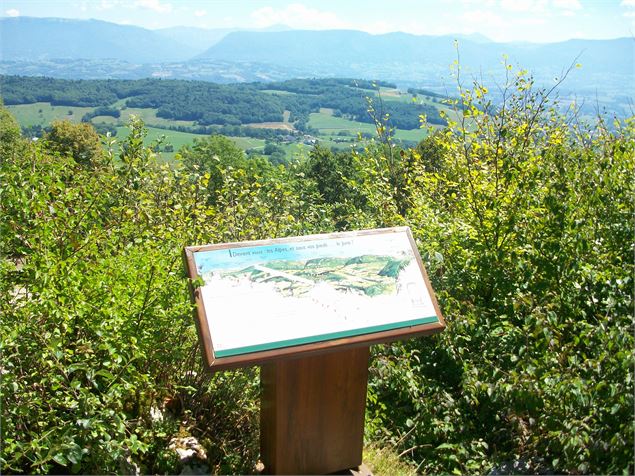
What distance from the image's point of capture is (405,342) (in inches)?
199

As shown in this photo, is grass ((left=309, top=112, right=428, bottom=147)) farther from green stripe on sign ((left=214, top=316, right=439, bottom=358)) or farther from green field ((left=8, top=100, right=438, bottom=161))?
green stripe on sign ((left=214, top=316, right=439, bottom=358))

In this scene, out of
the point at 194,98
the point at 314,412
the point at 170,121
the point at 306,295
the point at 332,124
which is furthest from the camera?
the point at 194,98

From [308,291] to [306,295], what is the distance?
0.03 m

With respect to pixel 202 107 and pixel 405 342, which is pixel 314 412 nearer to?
pixel 405 342

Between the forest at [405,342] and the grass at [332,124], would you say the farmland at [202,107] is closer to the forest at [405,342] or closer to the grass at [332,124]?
the grass at [332,124]

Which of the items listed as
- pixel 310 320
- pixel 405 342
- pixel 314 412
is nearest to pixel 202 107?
pixel 405 342

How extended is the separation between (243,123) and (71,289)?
87.0 metres

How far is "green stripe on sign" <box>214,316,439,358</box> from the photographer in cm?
297

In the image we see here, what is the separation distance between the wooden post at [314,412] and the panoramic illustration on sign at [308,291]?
290 mm

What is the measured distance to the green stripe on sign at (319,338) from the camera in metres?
2.97

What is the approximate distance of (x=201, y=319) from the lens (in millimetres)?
3004

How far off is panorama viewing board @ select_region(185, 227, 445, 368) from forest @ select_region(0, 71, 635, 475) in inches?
18.3

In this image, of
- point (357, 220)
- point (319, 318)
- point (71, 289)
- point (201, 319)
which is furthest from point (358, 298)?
point (357, 220)

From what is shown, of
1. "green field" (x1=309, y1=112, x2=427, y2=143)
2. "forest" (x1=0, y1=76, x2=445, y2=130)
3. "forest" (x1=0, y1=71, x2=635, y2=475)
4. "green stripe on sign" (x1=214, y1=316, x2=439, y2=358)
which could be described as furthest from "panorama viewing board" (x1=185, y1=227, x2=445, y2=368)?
"forest" (x1=0, y1=76, x2=445, y2=130)
